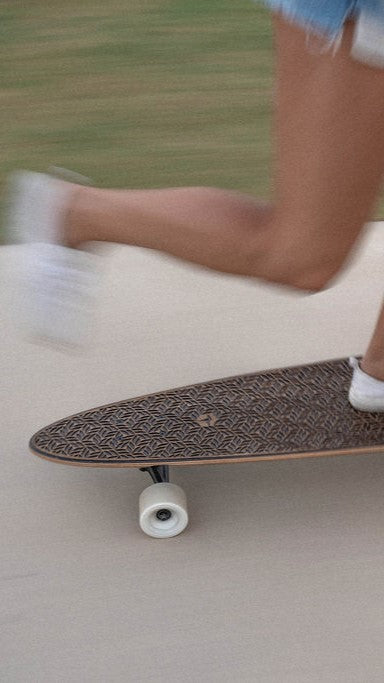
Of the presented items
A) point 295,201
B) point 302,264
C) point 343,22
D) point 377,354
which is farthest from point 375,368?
point 343,22

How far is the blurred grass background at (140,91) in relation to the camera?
168 inches

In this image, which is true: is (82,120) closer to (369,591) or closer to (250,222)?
(250,222)

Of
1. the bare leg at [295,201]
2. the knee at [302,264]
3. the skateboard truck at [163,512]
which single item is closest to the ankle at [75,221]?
the bare leg at [295,201]

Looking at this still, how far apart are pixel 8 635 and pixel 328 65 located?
3.89 ft

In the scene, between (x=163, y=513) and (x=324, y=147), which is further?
(x=163, y=513)

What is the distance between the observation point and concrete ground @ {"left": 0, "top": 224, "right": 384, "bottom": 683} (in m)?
2.15

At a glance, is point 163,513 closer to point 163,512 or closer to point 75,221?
point 163,512

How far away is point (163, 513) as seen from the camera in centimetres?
245

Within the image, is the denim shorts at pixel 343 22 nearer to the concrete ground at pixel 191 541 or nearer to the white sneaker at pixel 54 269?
the white sneaker at pixel 54 269

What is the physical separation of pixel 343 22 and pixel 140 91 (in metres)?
2.91

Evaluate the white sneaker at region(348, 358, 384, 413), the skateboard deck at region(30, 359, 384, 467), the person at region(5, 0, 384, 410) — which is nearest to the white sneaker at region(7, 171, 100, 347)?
the person at region(5, 0, 384, 410)

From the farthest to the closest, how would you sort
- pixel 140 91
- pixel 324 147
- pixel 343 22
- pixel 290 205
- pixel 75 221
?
pixel 140 91 → pixel 75 221 → pixel 290 205 → pixel 324 147 → pixel 343 22

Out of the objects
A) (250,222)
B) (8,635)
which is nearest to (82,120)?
(250,222)

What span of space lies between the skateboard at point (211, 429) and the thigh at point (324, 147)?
1.58 feet
